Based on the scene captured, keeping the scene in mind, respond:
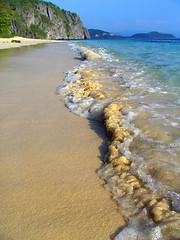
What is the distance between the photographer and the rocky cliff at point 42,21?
Result: 75631mm

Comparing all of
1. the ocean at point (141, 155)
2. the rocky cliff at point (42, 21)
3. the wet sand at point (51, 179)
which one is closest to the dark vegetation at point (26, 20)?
the rocky cliff at point (42, 21)

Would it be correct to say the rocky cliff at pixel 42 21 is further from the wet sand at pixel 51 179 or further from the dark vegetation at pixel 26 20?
the wet sand at pixel 51 179

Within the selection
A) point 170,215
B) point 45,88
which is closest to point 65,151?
point 170,215

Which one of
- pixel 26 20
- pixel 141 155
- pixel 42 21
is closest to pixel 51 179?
pixel 141 155

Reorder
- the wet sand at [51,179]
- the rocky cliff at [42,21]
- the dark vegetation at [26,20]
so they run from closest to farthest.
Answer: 1. the wet sand at [51,179]
2. the dark vegetation at [26,20]
3. the rocky cliff at [42,21]

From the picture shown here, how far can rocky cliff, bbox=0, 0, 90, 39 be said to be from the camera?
7563cm

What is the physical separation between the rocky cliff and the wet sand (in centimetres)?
7556

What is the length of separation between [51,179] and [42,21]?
103 m

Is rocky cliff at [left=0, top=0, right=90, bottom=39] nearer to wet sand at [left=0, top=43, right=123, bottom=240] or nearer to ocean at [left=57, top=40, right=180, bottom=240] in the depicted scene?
ocean at [left=57, top=40, right=180, bottom=240]

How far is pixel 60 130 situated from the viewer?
2480mm

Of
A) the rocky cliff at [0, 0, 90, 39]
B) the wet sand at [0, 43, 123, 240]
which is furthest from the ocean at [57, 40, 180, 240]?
the rocky cliff at [0, 0, 90, 39]

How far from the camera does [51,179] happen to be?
5.39ft

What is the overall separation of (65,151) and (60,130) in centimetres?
51

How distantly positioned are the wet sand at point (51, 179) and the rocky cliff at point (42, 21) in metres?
75.6
